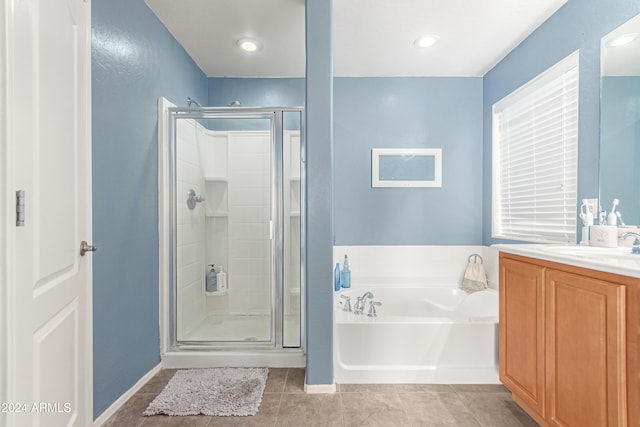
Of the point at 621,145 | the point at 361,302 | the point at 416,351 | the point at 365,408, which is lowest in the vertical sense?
the point at 365,408

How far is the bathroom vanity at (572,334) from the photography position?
3.67 ft

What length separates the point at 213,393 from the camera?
Result: 6.59 ft

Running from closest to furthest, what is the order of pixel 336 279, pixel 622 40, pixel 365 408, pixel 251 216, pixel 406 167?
1. pixel 622 40
2. pixel 365 408
3. pixel 251 216
4. pixel 336 279
5. pixel 406 167

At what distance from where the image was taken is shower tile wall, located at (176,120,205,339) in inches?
97.4

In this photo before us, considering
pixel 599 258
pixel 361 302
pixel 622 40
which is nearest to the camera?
pixel 599 258

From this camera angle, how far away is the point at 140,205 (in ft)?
6.97

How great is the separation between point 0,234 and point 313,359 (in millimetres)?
1644

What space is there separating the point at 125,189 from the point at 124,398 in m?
1.21

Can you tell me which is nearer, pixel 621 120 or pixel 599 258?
pixel 599 258

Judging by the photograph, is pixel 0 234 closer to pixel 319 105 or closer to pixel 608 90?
pixel 319 105

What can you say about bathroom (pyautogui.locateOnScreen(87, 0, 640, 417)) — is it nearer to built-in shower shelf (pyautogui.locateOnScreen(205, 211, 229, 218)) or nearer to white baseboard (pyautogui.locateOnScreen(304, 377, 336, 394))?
white baseboard (pyautogui.locateOnScreen(304, 377, 336, 394))

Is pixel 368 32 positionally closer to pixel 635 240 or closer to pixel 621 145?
pixel 621 145

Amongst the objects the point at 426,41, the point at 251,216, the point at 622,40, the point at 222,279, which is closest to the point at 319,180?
the point at 251,216

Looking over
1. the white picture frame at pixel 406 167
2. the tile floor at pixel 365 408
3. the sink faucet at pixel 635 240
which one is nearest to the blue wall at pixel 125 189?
the tile floor at pixel 365 408
